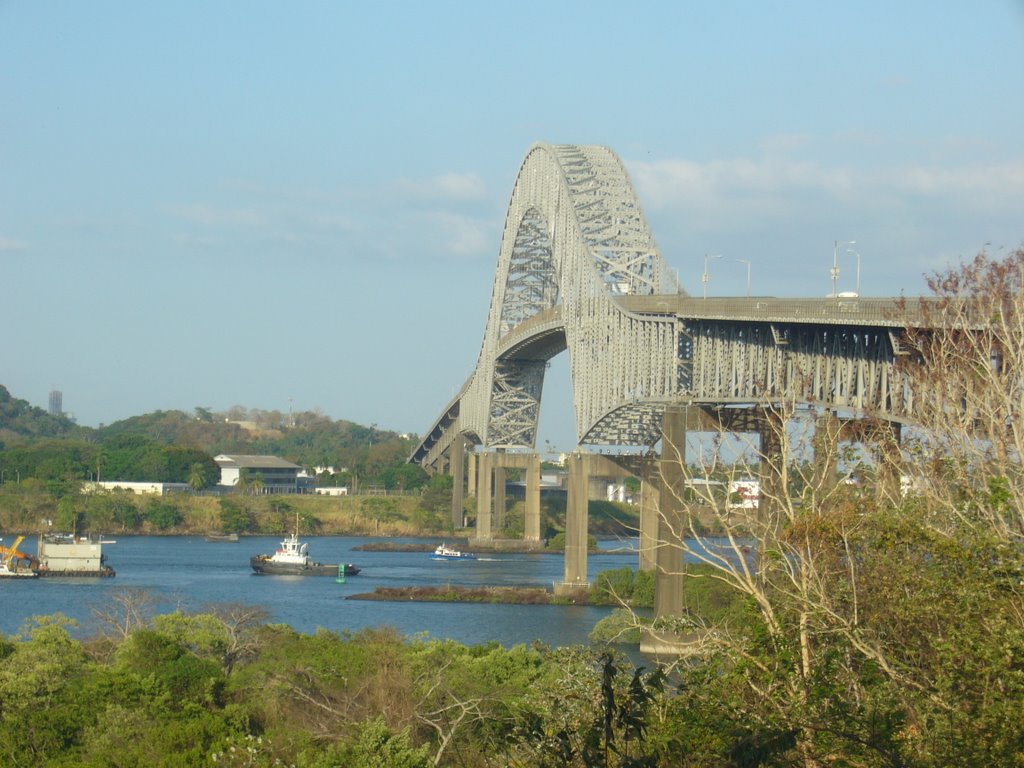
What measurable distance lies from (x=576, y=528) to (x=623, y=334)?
1280 centimetres

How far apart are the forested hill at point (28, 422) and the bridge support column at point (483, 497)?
90425 mm

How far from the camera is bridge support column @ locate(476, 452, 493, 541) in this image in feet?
293

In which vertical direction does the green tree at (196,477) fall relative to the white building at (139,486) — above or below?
above

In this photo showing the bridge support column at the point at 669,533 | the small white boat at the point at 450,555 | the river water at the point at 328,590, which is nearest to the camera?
the bridge support column at the point at 669,533

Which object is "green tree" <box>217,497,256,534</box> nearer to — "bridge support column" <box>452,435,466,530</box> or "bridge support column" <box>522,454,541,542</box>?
"bridge support column" <box>452,435,466,530</box>

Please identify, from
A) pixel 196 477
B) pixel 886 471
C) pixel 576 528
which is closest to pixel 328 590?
pixel 576 528

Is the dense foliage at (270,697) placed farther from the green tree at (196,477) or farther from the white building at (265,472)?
the white building at (265,472)

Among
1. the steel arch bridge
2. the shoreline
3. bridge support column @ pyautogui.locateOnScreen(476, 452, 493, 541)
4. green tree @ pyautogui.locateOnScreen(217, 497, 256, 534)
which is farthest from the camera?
green tree @ pyautogui.locateOnScreen(217, 497, 256, 534)

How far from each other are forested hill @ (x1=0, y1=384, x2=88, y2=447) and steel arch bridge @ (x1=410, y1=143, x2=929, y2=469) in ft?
331

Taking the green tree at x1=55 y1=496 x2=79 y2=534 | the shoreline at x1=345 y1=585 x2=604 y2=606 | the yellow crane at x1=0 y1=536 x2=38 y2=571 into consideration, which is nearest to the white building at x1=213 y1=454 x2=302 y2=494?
the green tree at x1=55 y1=496 x2=79 y2=534

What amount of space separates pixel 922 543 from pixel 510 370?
63.9 m

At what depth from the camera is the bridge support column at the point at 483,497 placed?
89438mm

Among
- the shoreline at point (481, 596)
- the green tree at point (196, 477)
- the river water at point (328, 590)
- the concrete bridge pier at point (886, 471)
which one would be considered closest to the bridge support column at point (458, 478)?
the river water at point (328, 590)

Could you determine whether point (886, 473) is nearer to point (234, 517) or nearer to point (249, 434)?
point (234, 517)
